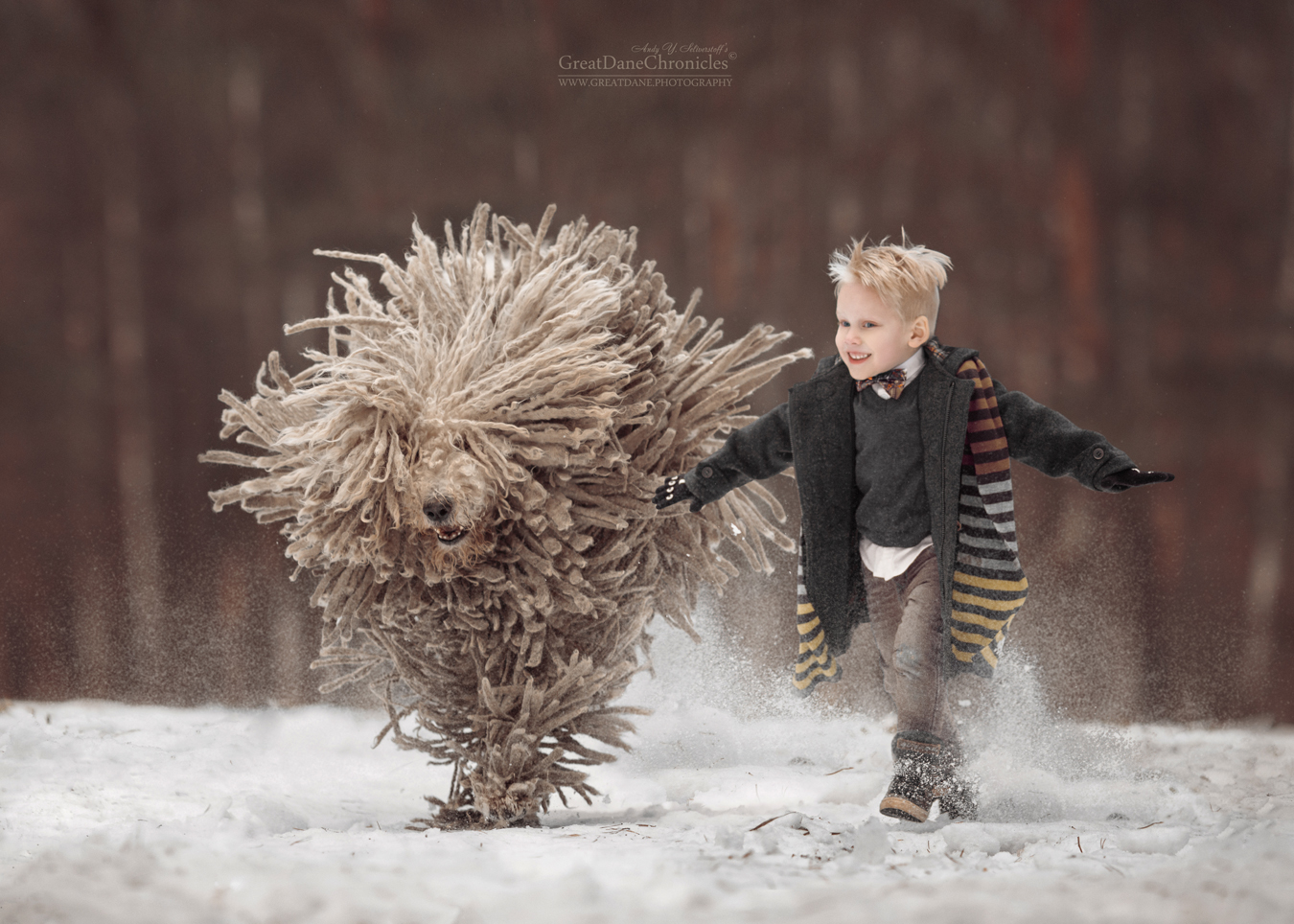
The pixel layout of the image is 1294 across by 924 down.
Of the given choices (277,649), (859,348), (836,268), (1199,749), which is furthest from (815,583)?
(277,649)

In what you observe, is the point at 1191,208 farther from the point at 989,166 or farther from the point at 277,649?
the point at 277,649

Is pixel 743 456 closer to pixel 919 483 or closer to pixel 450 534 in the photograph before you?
pixel 919 483

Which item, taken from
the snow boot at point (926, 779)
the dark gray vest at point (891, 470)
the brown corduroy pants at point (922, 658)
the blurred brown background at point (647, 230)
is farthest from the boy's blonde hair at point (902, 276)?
the blurred brown background at point (647, 230)

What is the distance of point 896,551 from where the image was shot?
4.95 ft

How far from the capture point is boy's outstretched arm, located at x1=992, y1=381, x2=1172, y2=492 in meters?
1.38

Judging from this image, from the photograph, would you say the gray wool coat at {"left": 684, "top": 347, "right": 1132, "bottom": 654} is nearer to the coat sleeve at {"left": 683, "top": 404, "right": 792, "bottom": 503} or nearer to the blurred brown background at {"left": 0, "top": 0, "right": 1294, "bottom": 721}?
the coat sleeve at {"left": 683, "top": 404, "right": 792, "bottom": 503}

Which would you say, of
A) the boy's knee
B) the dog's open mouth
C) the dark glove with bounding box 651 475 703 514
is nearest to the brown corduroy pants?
the boy's knee

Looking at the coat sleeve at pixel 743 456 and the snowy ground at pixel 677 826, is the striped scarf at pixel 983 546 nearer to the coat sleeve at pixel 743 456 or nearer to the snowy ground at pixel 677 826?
the snowy ground at pixel 677 826

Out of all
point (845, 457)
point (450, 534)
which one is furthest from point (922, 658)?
point (450, 534)

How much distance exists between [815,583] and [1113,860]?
51 centimetres

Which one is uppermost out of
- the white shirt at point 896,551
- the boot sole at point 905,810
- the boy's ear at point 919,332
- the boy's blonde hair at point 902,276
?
the boy's blonde hair at point 902,276

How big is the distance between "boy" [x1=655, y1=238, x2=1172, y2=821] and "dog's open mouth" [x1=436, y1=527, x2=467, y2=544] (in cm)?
46

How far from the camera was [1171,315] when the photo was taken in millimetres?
2398

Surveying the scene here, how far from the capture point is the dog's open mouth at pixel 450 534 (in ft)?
4.90
